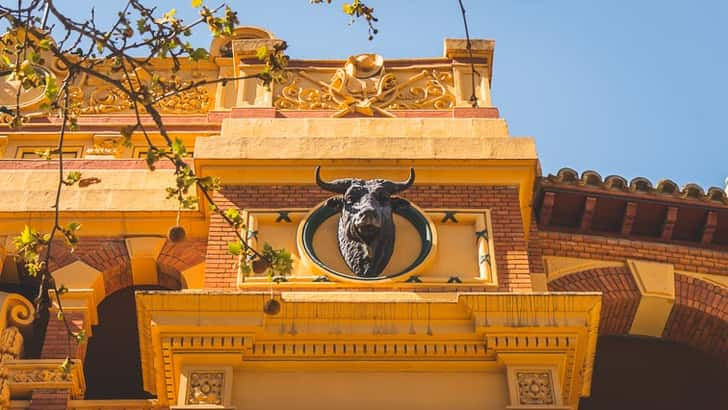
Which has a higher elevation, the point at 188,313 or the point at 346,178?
the point at 346,178

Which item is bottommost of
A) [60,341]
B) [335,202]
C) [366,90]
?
[60,341]

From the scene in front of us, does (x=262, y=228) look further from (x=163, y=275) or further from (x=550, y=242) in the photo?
(x=550, y=242)

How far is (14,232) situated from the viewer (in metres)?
15.4

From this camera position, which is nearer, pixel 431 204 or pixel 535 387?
pixel 535 387

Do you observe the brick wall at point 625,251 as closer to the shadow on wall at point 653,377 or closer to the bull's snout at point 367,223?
the shadow on wall at point 653,377

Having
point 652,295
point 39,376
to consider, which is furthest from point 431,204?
point 39,376

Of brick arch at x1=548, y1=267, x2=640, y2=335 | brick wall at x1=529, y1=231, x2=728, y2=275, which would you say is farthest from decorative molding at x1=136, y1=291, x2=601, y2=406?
brick wall at x1=529, y1=231, x2=728, y2=275

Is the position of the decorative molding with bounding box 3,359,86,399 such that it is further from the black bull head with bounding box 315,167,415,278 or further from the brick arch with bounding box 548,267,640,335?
the brick arch with bounding box 548,267,640,335

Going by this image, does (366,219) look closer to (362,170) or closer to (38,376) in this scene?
(362,170)

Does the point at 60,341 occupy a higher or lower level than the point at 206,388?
higher

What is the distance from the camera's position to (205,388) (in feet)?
39.5

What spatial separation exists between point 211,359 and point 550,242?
17.6 ft

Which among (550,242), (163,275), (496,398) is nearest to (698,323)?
(550,242)

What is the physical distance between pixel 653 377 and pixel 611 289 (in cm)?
205
